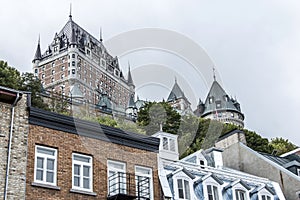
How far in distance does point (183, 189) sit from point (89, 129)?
608 cm

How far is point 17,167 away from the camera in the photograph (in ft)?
65.0

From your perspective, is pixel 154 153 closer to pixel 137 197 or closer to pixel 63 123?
pixel 137 197

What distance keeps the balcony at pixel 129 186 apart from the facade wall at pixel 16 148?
4.26 m

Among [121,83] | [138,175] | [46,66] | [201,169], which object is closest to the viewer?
[138,175]

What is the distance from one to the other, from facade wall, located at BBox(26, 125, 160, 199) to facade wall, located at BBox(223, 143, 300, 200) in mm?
10781

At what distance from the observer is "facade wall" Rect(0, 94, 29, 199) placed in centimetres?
1936

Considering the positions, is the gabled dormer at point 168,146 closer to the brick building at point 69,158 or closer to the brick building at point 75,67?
the brick building at point 69,158

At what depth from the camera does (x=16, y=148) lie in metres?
20.3

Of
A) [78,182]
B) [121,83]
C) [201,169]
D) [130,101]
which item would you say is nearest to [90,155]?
[78,182]

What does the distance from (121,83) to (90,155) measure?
141231 mm

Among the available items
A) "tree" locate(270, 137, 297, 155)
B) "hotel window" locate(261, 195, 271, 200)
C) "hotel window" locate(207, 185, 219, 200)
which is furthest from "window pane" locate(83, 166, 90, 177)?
"tree" locate(270, 137, 297, 155)

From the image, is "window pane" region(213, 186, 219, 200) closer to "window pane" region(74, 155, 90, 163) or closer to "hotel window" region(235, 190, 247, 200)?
"hotel window" region(235, 190, 247, 200)

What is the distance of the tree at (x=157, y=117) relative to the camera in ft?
214

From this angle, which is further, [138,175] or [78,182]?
[138,175]
